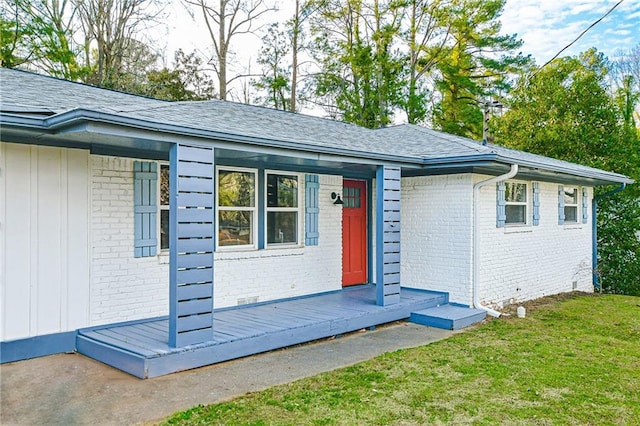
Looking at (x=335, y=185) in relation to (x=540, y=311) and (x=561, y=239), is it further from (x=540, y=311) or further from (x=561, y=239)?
(x=561, y=239)

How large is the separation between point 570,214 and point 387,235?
606cm

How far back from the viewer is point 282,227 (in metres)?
7.55

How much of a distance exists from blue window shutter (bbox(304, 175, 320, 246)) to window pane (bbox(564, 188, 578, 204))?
20.3ft

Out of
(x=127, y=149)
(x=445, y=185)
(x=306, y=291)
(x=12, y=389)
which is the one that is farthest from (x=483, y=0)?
(x=12, y=389)

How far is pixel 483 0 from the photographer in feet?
69.5

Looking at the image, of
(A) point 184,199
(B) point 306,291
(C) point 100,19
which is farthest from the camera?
(C) point 100,19

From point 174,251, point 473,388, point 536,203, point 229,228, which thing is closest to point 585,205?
point 536,203

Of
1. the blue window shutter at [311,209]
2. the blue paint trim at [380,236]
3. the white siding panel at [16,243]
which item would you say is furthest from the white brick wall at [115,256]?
the blue paint trim at [380,236]

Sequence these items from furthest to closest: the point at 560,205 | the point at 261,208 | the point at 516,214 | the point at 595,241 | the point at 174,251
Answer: the point at 595,241 < the point at 560,205 < the point at 516,214 < the point at 261,208 < the point at 174,251

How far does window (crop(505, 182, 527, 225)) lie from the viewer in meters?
8.73

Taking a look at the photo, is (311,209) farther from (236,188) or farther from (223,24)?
(223,24)

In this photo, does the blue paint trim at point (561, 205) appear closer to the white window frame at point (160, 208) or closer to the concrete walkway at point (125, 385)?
the concrete walkway at point (125, 385)

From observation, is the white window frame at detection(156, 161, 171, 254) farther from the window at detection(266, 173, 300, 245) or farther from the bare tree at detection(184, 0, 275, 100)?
the bare tree at detection(184, 0, 275, 100)

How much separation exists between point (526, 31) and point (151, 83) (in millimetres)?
15660
